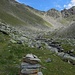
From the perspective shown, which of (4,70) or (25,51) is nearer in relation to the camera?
(4,70)

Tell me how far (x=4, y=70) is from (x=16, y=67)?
1.22 metres

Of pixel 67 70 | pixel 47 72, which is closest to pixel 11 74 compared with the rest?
pixel 47 72

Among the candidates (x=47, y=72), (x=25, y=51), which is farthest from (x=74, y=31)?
(x=47, y=72)

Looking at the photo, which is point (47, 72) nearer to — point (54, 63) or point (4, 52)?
point (54, 63)

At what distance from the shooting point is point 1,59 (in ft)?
74.6

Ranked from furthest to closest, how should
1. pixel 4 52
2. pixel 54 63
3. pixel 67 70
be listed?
pixel 4 52 → pixel 54 63 → pixel 67 70

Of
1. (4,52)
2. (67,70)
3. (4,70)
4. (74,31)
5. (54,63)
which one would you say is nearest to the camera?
(4,70)

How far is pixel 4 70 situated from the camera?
785 inches

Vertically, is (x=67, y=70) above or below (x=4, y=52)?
below

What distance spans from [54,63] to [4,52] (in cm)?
580

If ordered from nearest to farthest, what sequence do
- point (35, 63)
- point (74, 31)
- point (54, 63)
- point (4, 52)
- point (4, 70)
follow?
1. point (35, 63)
2. point (4, 70)
3. point (54, 63)
4. point (4, 52)
5. point (74, 31)

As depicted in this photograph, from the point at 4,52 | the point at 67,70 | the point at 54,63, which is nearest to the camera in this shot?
the point at 67,70

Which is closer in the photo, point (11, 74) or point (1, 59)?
point (11, 74)

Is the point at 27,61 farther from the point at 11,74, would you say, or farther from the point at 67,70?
the point at 67,70
